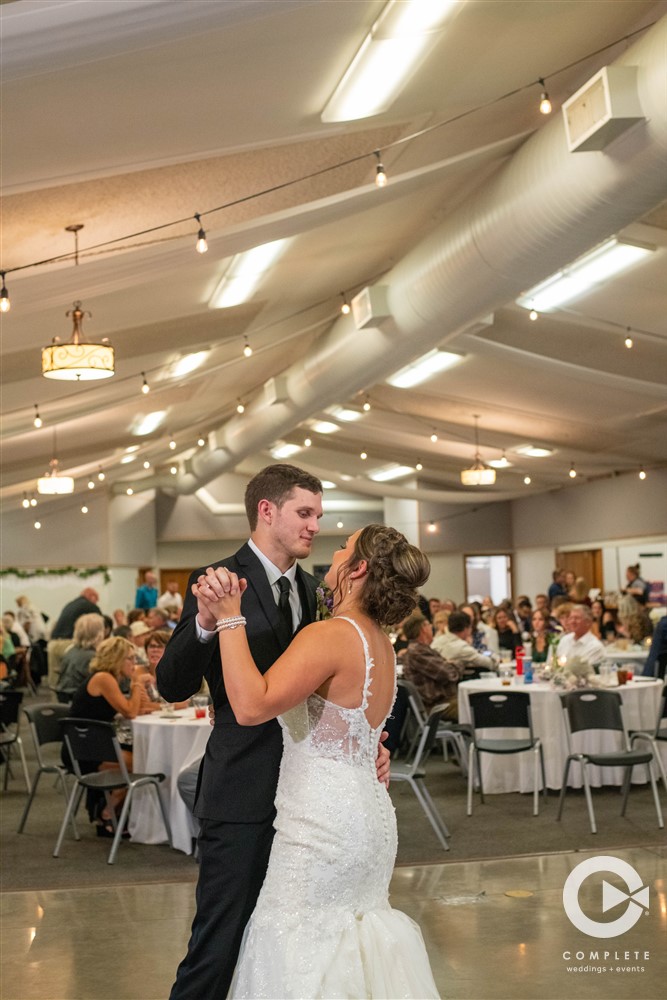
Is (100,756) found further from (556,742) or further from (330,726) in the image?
(330,726)

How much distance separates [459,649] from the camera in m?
9.59

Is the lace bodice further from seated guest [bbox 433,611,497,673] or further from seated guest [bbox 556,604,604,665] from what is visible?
seated guest [bbox 433,611,497,673]

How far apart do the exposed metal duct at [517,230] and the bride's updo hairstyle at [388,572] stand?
2.92 metres

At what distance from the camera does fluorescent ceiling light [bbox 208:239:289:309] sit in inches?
281

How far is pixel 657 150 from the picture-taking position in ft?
15.3

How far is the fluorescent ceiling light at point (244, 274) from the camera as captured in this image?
23.4ft

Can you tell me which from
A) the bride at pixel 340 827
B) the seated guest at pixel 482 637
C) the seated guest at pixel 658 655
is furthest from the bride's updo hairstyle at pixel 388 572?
the seated guest at pixel 482 637

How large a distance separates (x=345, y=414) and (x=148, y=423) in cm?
336

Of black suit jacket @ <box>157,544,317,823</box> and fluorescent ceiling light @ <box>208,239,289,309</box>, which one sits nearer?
black suit jacket @ <box>157,544,317,823</box>

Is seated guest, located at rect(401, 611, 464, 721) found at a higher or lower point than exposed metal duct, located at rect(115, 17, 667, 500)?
lower

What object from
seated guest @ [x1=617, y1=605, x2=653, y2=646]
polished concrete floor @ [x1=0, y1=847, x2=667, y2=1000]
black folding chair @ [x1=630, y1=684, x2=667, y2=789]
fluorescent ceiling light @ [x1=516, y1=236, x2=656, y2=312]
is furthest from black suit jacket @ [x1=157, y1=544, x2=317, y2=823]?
seated guest @ [x1=617, y1=605, x2=653, y2=646]

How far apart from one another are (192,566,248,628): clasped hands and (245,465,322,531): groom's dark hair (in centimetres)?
34

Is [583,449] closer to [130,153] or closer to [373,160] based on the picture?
[373,160]

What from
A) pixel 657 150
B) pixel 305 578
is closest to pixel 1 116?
pixel 305 578
